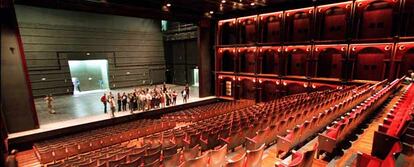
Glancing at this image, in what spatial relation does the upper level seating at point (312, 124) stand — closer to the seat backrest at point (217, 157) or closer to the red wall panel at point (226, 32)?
the seat backrest at point (217, 157)

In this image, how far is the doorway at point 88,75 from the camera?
17906 millimetres

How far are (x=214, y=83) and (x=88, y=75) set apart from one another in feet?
35.9

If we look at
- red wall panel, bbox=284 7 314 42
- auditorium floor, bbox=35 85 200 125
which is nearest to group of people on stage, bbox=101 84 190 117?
auditorium floor, bbox=35 85 200 125

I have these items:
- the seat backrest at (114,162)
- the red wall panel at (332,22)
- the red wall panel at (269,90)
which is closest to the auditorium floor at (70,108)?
the red wall panel at (269,90)

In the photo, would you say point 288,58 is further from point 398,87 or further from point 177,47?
point 177,47

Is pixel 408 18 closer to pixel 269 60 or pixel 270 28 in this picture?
pixel 270 28

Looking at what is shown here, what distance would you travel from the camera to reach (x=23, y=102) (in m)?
9.66

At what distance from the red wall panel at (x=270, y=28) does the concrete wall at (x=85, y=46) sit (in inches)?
473

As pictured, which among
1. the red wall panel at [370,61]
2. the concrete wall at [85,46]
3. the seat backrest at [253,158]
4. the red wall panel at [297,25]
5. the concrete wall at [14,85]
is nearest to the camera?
the seat backrest at [253,158]

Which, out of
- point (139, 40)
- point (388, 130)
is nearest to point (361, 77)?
point (388, 130)

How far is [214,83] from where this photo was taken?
1817 cm

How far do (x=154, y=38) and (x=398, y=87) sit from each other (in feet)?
65.0

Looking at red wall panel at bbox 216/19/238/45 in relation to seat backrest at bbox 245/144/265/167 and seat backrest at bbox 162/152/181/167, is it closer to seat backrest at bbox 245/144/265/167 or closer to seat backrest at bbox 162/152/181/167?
seat backrest at bbox 162/152/181/167

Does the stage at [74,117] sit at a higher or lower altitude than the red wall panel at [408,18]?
lower
